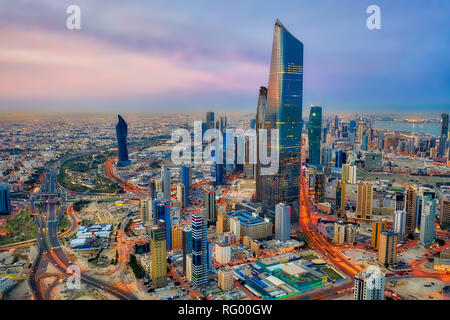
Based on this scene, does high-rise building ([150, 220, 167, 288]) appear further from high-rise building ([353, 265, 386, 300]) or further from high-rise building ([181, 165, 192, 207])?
high-rise building ([181, 165, 192, 207])

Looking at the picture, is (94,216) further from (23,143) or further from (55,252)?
(23,143)

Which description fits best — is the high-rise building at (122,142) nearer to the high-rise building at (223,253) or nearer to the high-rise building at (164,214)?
the high-rise building at (164,214)

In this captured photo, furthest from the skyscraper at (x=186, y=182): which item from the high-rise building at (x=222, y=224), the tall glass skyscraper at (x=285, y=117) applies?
the tall glass skyscraper at (x=285, y=117)

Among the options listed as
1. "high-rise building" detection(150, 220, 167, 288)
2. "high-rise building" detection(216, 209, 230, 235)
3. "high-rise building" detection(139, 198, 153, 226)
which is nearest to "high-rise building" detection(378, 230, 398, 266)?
"high-rise building" detection(216, 209, 230, 235)

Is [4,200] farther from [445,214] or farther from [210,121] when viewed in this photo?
[445,214]

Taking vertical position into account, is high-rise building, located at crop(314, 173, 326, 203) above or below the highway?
above

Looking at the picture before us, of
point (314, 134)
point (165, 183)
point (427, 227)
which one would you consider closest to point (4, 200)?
point (165, 183)
